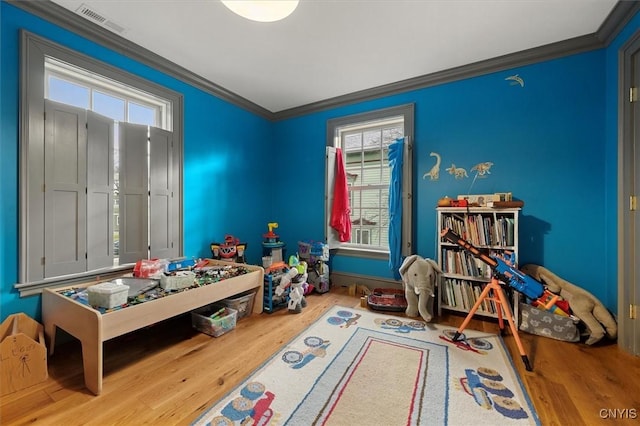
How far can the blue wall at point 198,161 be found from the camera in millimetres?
1743

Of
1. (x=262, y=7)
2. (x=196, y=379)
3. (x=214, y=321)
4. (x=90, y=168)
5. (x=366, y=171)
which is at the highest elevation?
(x=262, y=7)

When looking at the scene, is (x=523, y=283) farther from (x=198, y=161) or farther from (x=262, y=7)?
(x=198, y=161)

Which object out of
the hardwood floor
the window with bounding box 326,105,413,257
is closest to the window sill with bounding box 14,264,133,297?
the hardwood floor

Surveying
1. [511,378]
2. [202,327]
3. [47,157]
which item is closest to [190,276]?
[202,327]

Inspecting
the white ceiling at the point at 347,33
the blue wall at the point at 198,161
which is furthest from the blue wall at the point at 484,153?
the white ceiling at the point at 347,33

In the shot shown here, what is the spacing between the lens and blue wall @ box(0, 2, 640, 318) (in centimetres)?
183

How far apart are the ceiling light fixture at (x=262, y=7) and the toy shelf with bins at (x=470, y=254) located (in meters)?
2.14

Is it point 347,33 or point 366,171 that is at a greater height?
point 347,33

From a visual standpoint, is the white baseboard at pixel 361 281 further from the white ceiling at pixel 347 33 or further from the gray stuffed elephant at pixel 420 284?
the white ceiling at pixel 347 33

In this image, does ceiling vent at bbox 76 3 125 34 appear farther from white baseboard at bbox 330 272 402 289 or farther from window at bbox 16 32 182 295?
white baseboard at bbox 330 272 402 289

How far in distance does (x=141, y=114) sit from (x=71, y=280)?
5.35 feet

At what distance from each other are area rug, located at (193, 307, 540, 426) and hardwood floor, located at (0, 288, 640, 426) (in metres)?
0.12

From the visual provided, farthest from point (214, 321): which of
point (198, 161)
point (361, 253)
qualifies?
point (361, 253)

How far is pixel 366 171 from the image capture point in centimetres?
356
